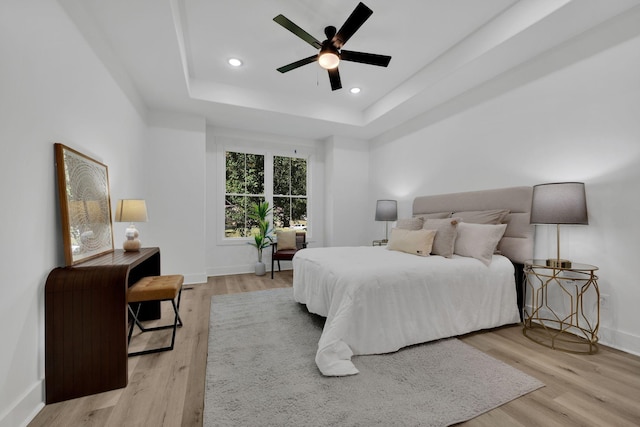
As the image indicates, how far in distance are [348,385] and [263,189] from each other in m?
4.12

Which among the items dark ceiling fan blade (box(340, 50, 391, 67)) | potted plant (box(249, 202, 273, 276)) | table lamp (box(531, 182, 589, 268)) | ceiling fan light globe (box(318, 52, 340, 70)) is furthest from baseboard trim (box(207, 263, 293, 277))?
table lamp (box(531, 182, 589, 268))

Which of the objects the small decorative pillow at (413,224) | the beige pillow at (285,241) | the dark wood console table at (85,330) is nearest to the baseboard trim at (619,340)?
the small decorative pillow at (413,224)

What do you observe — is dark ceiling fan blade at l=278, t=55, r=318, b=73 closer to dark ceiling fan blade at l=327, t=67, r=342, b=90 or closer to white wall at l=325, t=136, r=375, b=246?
dark ceiling fan blade at l=327, t=67, r=342, b=90

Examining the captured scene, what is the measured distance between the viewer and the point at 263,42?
2.97m

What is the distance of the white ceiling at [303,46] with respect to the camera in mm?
2291

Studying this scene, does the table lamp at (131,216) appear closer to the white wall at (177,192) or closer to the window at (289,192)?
the white wall at (177,192)

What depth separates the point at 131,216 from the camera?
2.58 meters

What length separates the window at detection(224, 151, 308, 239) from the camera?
5.07 meters

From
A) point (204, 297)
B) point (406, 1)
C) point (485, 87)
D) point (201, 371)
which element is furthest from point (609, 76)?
point (204, 297)

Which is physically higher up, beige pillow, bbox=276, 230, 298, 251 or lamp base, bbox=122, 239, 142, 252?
lamp base, bbox=122, 239, 142, 252

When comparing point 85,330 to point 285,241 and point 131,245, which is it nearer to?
point 131,245

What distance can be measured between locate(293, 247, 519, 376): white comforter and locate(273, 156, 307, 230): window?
277 cm

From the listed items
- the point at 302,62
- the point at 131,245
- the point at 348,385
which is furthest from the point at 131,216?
the point at 348,385

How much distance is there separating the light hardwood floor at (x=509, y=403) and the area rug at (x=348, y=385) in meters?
0.08
